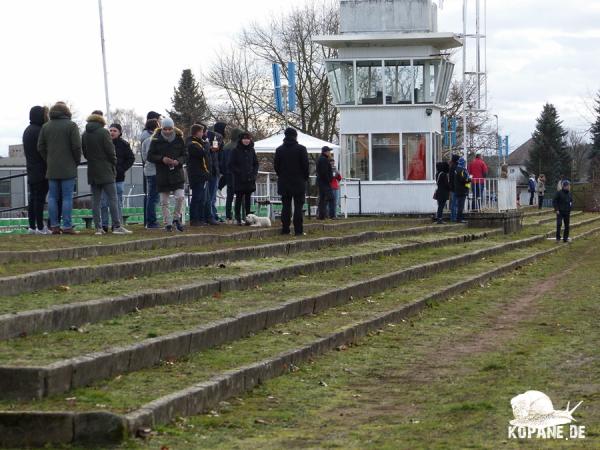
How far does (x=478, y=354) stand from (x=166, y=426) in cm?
490

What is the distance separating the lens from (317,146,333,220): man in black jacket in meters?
28.3

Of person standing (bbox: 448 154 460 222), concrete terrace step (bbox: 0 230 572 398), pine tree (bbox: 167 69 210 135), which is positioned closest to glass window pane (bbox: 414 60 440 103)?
person standing (bbox: 448 154 460 222)

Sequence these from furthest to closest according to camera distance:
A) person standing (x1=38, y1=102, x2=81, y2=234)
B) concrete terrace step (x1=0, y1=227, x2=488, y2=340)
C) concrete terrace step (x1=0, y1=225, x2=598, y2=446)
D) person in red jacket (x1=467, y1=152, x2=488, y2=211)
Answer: person in red jacket (x1=467, y1=152, x2=488, y2=211)
person standing (x1=38, y1=102, x2=81, y2=234)
concrete terrace step (x1=0, y1=227, x2=488, y2=340)
concrete terrace step (x1=0, y1=225, x2=598, y2=446)

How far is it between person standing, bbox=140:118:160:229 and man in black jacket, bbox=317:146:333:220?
312 inches

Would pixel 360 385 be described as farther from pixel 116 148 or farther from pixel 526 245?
pixel 526 245

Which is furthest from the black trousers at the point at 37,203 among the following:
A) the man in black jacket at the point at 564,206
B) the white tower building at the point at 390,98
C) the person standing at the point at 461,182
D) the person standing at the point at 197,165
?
the white tower building at the point at 390,98

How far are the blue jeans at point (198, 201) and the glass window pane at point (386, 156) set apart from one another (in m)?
15.2

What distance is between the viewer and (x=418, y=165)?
3641 centimetres

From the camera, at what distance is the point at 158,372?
9.19m

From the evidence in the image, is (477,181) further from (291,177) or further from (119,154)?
(119,154)

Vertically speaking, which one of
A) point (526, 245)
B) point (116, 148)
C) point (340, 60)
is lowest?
point (526, 245)

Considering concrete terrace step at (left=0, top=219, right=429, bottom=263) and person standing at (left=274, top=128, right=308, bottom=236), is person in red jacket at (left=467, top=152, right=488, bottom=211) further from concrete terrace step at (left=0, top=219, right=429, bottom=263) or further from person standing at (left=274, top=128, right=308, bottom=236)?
person standing at (left=274, top=128, right=308, bottom=236)

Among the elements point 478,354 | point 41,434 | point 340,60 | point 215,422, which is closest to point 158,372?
point 215,422

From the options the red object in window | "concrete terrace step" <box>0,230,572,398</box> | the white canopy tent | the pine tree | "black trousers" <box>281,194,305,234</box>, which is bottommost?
"concrete terrace step" <box>0,230,572,398</box>
